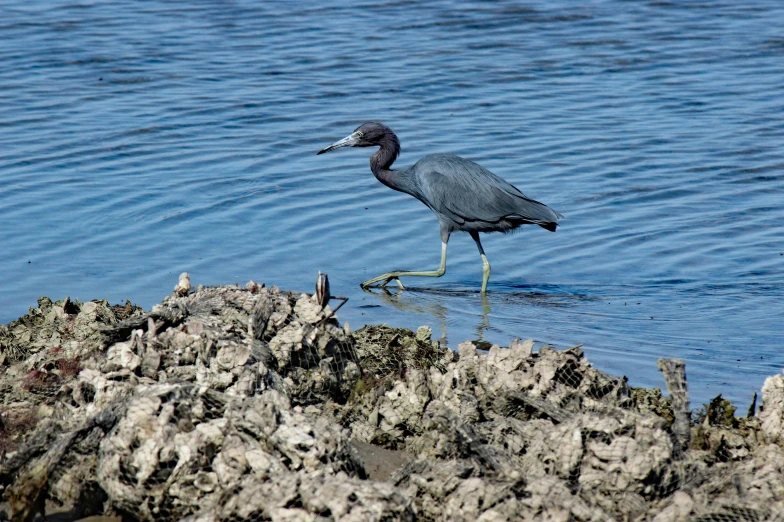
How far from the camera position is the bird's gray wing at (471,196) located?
8.76 m

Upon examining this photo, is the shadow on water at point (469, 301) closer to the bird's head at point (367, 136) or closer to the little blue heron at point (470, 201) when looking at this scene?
the little blue heron at point (470, 201)

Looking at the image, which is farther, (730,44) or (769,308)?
(730,44)

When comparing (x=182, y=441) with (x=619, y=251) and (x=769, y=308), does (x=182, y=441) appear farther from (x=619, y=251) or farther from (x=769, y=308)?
(x=619, y=251)

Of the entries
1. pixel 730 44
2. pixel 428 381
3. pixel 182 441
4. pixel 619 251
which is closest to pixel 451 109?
pixel 619 251

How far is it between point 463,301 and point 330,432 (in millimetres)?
4176

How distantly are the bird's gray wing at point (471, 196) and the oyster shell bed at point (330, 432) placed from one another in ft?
11.5

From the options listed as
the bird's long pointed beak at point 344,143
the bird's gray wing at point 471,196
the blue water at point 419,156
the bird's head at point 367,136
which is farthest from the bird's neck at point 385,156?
the bird's gray wing at point 471,196

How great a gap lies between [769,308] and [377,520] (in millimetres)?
4949

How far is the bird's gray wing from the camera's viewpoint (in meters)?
8.76

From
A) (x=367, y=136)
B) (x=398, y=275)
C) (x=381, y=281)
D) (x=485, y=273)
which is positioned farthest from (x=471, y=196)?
(x=367, y=136)

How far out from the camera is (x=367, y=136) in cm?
984

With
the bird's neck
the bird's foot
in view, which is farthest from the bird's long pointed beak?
the bird's foot

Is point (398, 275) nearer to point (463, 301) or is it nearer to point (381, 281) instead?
point (381, 281)

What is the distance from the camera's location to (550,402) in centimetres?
456
